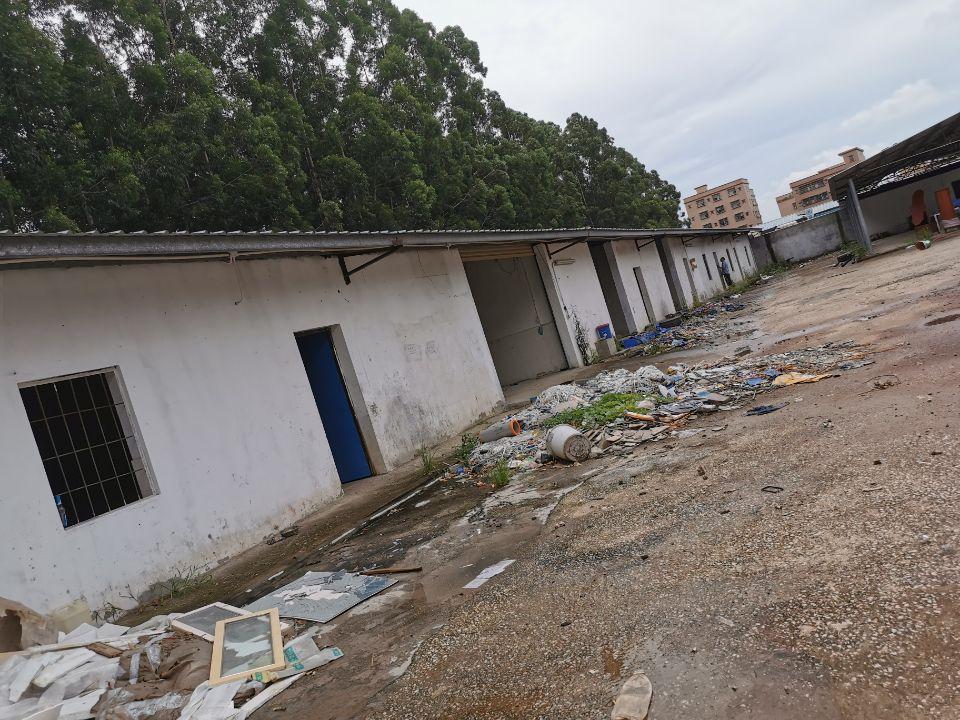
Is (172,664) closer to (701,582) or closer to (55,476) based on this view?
(55,476)

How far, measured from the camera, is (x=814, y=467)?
4.52m

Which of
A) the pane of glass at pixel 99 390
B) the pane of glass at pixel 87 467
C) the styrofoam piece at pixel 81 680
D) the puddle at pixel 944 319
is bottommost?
the puddle at pixel 944 319

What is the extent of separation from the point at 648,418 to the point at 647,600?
4.28 m

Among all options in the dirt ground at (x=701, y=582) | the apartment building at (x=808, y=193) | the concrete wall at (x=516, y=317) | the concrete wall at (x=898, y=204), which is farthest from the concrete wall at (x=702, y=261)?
the apartment building at (x=808, y=193)

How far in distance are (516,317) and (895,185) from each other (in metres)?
29.3

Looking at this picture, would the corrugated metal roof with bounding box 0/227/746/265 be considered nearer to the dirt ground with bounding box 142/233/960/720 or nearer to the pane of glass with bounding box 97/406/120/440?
the pane of glass with bounding box 97/406/120/440

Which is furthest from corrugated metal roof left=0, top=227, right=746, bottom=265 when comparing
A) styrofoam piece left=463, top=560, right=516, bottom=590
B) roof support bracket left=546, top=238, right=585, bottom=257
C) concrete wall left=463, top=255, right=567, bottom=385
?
concrete wall left=463, top=255, right=567, bottom=385

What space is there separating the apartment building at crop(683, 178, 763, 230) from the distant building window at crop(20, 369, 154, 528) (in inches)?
3857

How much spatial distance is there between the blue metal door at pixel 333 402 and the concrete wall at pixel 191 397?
Answer: 1.07 feet

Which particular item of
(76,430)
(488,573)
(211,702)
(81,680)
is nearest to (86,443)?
(76,430)

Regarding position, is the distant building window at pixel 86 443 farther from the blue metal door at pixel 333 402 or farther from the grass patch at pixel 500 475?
the grass patch at pixel 500 475

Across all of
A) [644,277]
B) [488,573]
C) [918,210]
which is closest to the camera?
[488,573]

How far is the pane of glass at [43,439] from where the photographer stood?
571 cm

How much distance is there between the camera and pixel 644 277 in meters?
23.7
